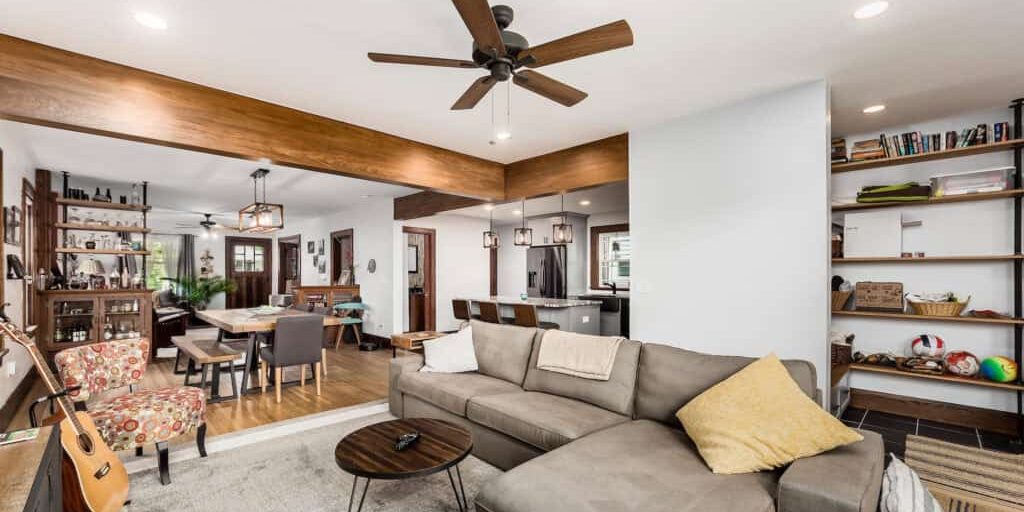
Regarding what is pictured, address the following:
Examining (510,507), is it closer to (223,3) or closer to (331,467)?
(331,467)

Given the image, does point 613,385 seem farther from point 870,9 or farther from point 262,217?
point 262,217

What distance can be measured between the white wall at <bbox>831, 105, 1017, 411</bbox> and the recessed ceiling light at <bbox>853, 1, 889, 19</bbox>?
2.44 meters

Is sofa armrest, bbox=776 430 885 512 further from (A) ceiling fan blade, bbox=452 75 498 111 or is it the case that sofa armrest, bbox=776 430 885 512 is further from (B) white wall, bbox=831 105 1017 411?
(B) white wall, bbox=831 105 1017 411

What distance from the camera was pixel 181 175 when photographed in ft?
18.7

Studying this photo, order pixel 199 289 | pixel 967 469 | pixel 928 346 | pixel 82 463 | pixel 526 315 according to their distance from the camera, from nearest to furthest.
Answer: pixel 82 463, pixel 967 469, pixel 928 346, pixel 526 315, pixel 199 289

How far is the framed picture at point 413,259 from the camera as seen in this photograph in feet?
26.9

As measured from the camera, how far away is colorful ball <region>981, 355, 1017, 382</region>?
11.3 feet

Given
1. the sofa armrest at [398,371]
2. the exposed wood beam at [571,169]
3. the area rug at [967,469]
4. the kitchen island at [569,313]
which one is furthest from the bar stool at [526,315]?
the area rug at [967,469]

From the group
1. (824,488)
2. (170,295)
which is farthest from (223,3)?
(170,295)

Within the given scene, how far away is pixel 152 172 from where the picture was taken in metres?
5.54

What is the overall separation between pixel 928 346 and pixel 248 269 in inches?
503

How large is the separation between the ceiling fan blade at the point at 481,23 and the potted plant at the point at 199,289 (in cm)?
1104

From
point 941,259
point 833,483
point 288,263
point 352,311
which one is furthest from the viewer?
point 288,263

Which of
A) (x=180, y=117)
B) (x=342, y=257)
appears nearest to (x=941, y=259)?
(x=180, y=117)
